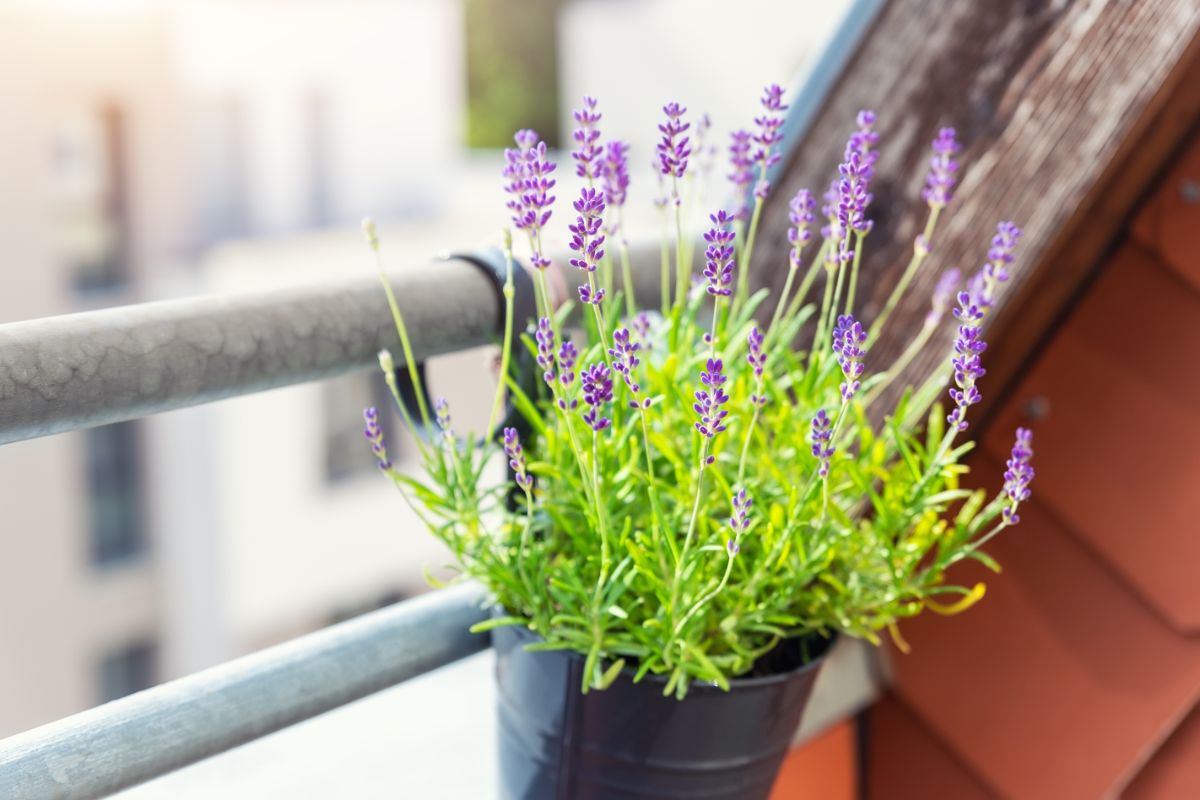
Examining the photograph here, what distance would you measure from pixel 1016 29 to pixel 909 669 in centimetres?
65

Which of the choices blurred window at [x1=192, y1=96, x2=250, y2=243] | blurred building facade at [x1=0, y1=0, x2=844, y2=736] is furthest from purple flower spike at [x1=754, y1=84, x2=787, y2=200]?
blurred window at [x1=192, y1=96, x2=250, y2=243]

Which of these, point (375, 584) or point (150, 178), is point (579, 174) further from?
point (375, 584)

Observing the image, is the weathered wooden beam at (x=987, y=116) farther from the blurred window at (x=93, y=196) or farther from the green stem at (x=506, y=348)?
the blurred window at (x=93, y=196)

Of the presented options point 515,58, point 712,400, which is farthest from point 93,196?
point 515,58

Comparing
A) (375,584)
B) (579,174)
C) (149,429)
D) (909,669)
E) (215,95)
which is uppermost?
(579,174)

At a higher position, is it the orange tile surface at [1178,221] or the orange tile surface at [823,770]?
the orange tile surface at [1178,221]

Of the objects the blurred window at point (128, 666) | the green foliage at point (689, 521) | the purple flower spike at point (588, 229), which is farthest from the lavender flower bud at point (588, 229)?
the blurred window at point (128, 666)

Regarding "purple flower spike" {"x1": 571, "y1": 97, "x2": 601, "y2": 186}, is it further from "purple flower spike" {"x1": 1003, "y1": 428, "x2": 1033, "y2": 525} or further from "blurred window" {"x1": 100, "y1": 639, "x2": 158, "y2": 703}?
"blurred window" {"x1": 100, "y1": 639, "x2": 158, "y2": 703}

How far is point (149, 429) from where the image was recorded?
11305 mm

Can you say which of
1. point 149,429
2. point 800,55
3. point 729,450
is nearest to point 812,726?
point 729,450

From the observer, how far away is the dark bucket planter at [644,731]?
776 mm

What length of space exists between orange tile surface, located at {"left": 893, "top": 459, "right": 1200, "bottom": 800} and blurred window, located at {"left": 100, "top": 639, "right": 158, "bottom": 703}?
1178cm

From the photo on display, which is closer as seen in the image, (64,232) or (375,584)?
(64,232)

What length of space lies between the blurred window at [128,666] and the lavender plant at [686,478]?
12037mm
